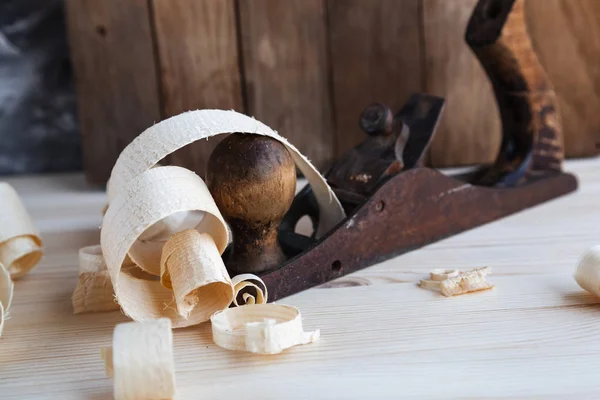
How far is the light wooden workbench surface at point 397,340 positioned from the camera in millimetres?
944

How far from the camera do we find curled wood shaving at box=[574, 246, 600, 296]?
1161mm

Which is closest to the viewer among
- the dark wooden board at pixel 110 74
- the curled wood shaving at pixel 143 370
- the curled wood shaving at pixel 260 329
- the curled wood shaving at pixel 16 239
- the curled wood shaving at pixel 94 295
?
the curled wood shaving at pixel 143 370

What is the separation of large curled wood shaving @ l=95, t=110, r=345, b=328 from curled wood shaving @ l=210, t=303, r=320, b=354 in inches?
1.5

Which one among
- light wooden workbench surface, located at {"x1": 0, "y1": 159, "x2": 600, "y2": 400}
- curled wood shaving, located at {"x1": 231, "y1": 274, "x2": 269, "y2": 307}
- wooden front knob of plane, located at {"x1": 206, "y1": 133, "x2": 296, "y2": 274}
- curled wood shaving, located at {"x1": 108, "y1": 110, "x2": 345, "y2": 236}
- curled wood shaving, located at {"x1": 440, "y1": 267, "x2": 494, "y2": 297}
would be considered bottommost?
light wooden workbench surface, located at {"x1": 0, "y1": 159, "x2": 600, "y2": 400}

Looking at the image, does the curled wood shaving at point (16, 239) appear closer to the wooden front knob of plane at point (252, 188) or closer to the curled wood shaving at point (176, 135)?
the curled wood shaving at point (176, 135)

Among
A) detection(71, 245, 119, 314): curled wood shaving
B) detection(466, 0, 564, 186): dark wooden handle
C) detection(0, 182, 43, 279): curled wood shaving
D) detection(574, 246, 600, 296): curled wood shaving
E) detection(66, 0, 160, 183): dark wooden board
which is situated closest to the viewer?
detection(574, 246, 600, 296): curled wood shaving

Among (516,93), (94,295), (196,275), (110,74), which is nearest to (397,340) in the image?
(196,275)

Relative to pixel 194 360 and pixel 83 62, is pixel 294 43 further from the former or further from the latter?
pixel 194 360

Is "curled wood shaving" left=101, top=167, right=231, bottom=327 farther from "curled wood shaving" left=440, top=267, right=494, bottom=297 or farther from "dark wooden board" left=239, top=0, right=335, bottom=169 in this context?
"dark wooden board" left=239, top=0, right=335, bottom=169

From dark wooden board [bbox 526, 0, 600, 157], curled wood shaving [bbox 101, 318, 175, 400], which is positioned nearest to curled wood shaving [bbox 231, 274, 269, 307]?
curled wood shaving [bbox 101, 318, 175, 400]

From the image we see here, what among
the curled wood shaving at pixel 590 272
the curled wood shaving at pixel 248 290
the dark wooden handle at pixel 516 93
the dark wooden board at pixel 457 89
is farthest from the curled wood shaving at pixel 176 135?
the dark wooden board at pixel 457 89

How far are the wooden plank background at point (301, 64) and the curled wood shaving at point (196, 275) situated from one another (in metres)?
1.00

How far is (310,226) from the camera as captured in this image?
1.66 meters

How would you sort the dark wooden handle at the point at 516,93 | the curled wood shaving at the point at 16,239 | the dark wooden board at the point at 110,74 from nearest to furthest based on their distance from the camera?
1. the curled wood shaving at the point at 16,239
2. the dark wooden handle at the point at 516,93
3. the dark wooden board at the point at 110,74
